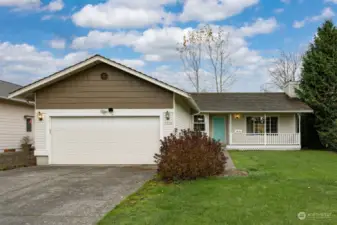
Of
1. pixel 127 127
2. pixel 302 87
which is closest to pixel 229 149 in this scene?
pixel 302 87

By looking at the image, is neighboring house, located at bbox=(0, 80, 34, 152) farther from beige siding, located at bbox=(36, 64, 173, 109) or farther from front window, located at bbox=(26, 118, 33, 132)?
beige siding, located at bbox=(36, 64, 173, 109)

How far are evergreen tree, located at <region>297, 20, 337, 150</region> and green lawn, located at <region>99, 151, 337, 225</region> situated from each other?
1251 centimetres

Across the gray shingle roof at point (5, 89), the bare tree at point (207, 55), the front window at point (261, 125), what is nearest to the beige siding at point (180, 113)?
the front window at point (261, 125)

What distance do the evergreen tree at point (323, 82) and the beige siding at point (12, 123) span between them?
1666cm

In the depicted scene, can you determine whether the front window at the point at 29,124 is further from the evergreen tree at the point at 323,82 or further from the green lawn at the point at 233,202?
the evergreen tree at the point at 323,82

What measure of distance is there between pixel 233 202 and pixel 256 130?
1625 cm

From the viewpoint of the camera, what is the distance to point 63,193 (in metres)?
7.68

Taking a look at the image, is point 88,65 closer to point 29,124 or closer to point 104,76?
point 104,76

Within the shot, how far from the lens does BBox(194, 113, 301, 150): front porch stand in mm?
21266

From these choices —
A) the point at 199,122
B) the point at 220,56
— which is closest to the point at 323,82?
the point at 199,122

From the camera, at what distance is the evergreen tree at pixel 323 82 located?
20.5 m

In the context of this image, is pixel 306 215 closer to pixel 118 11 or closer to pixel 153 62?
pixel 118 11

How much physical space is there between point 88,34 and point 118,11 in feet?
13.8

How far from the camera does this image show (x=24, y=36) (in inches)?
730
